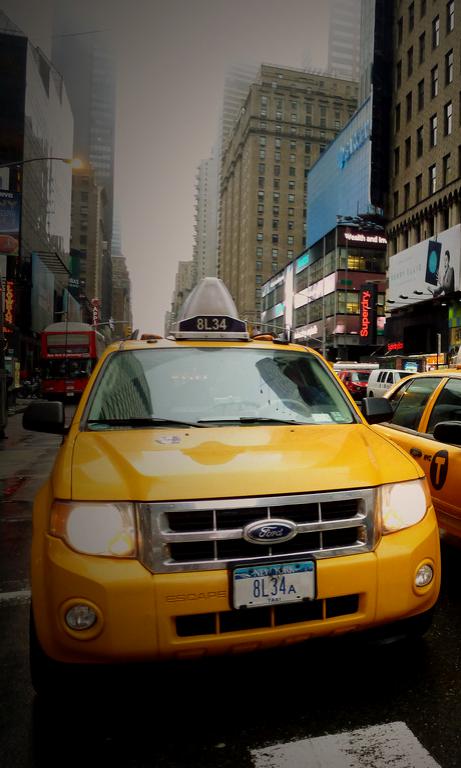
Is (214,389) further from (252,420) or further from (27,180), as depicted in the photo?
(27,180)

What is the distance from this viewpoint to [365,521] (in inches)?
98.2

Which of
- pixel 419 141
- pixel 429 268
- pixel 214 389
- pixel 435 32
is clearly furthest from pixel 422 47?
pixel 214 389

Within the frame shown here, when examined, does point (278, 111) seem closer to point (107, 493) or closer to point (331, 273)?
point (331, 273)

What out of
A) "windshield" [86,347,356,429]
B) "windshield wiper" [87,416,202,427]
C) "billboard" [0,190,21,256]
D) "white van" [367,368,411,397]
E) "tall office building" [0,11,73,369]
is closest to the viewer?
"windshield wiper" [87,416,202,427]

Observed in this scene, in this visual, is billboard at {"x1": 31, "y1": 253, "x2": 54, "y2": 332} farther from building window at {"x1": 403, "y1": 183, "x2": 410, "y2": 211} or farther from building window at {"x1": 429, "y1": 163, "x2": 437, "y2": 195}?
building window at {"x1": 429, "y1": 163, "x2": 437, "y2": 195}

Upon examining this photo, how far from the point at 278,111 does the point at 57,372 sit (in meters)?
118

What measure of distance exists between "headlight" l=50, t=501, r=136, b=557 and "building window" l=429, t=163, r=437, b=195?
39.9 meters

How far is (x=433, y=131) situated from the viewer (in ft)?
122

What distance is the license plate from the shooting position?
2270 mm

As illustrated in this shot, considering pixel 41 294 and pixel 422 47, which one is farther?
pixel 41 294

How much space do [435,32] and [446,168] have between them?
32.5 feet

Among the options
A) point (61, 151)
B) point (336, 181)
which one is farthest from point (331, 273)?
point (61, 151)

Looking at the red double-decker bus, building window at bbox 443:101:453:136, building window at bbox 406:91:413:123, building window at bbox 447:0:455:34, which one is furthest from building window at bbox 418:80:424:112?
the red double-decker bus

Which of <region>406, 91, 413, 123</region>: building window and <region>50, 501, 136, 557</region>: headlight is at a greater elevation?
<region>406, 91, 413, 123</region>: building window
